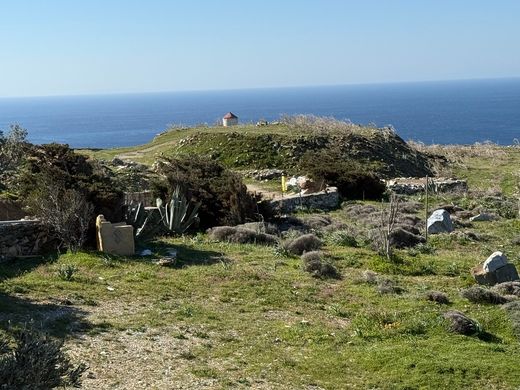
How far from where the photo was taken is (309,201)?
24922mm

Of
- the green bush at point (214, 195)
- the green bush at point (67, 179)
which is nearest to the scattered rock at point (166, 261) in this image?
the green bush at point (67, 179)

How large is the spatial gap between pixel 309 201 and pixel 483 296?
1286cm

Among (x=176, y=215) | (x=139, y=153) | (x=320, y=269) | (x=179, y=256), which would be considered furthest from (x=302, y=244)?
(x=139, y=153)

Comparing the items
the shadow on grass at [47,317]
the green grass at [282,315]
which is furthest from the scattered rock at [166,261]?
the shadow on grass at [47,317]

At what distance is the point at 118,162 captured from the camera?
109ft

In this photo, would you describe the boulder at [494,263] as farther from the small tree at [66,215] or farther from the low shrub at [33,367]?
the low shrub at [33,367]

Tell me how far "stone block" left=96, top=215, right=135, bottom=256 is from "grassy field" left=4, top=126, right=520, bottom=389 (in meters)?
0.55

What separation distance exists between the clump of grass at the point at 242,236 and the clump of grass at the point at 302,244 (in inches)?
42.1

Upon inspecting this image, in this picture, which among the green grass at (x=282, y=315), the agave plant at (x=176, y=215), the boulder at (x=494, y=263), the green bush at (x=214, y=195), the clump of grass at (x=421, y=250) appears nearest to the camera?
the green grass at (x=282, y=315)

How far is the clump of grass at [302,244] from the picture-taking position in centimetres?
1645

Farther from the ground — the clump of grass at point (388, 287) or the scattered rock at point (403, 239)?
the clump of grass at point (388, 287)

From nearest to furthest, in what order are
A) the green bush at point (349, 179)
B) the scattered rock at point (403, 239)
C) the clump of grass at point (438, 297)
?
1. the clump of grass at point (438, 297)
2. the scattered rock at point (403, 239)
3. the green bush at point (349, 179)

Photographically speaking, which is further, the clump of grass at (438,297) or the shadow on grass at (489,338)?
the clump of grass at (438,297)

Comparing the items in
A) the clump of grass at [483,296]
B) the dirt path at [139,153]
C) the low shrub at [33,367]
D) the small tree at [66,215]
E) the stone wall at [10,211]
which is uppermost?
the low shrub at [33,367]
